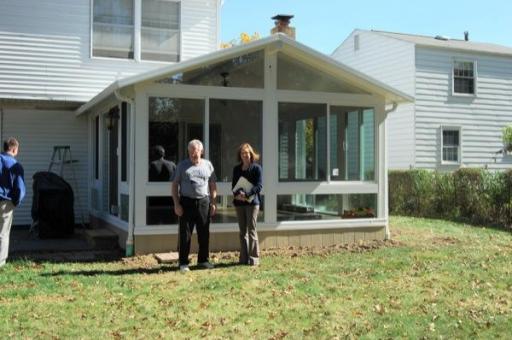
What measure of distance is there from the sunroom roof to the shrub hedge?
16.0 ft

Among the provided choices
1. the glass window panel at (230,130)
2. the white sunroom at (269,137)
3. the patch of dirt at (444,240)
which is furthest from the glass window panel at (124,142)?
the patch of dirt at (444,240)

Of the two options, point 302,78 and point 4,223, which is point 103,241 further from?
point 302,78

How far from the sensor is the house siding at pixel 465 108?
2058 cm

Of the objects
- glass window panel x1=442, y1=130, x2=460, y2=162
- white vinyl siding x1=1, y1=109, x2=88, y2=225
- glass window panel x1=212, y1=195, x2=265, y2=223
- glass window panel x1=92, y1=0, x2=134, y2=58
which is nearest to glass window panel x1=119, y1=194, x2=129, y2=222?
glass window panel x1=212, y1=195, x2=265, y2=223

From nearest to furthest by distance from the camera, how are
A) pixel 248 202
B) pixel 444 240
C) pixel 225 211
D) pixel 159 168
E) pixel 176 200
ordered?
1. pixel 176 200
2. pixel 248 202
3. pixel 159 168
4. pixel 225 211
5. pixel 444 240

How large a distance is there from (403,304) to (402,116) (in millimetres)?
15086

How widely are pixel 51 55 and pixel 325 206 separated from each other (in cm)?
754

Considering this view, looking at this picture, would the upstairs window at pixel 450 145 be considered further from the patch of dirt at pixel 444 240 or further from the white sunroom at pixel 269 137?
the white sunroom at pixel 269 137

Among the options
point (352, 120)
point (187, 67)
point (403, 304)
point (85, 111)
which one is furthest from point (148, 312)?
point (85, 111)

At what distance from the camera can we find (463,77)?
21484mm

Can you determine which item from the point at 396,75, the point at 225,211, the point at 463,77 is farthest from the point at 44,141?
the point at 463,77

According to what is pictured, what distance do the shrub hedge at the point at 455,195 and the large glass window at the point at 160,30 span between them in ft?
24.8

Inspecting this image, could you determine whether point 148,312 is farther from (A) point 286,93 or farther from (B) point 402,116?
(B) point 402,116

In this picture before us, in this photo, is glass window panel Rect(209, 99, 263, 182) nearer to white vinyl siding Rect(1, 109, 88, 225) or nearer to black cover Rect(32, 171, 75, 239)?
black cover Rect(32, 171, 75, 239)
